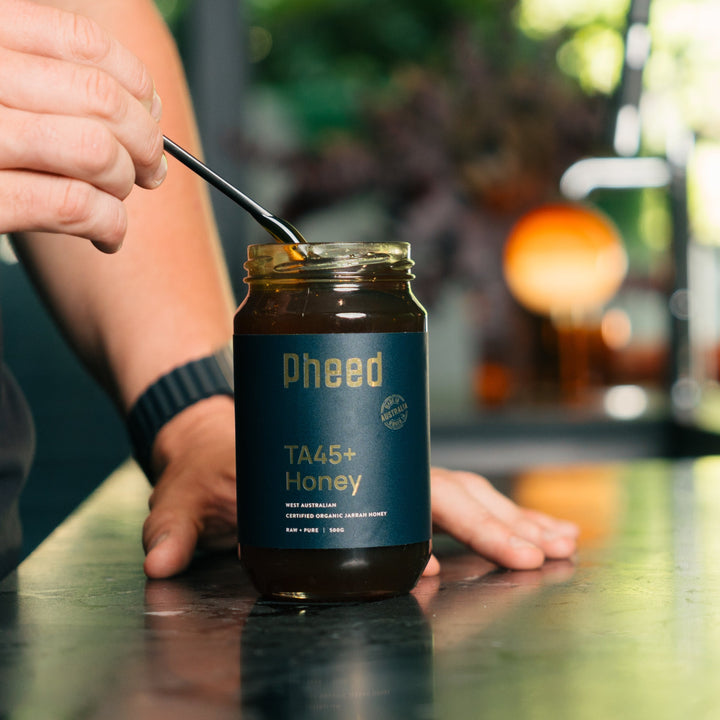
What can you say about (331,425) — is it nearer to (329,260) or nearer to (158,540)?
(329,260)

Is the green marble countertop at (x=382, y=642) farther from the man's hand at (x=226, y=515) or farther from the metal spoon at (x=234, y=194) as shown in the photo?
the metal spoon at (x=234, y=194)

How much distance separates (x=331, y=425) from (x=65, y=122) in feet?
0.63

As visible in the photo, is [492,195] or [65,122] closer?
[65,122]

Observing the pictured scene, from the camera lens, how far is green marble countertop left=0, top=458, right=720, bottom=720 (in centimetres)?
41

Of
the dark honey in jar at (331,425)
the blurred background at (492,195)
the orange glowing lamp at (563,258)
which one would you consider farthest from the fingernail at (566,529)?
the orange glowing lamp at (563,258)

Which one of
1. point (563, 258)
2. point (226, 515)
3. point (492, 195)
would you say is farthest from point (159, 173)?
point (492, 195)

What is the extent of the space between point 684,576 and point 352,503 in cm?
21

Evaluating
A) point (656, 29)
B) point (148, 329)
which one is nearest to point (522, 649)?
point (148, 329)

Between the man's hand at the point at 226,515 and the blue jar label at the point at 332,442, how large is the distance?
0.38ft

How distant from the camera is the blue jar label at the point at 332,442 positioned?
1.87 ft

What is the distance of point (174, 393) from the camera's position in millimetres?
879

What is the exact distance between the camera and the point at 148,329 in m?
0.93

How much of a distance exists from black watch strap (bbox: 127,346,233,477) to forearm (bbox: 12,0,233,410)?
17 mm

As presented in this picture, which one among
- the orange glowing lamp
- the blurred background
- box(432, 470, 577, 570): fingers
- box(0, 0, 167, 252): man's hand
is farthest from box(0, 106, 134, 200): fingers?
the orange glowing lamp
